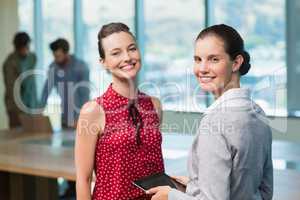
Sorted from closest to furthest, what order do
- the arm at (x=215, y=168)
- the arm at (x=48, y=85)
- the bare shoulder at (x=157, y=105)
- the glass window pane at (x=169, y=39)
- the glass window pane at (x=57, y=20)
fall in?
the arm at (x=215, y=168)
the bare shoulder at (x=157, y=105)
the arm at (x=48, y=85)
the glass window pane at (x=169, y=39)
the glass window pane at (x=57, y=20)

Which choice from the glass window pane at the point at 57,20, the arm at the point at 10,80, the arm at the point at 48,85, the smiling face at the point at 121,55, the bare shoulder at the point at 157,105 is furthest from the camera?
the glass window pane at the point at 57,20

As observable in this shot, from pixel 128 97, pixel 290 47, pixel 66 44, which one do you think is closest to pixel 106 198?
pixel 128 97

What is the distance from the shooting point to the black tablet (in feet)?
4.36

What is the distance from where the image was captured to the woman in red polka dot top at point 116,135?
4.62 ft

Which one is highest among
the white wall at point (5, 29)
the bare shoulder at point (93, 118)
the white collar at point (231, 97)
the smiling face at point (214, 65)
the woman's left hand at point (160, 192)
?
the white wall at point (5, 29)

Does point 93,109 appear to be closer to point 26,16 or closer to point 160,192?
point 160,192

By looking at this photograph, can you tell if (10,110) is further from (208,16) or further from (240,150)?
(240,150)

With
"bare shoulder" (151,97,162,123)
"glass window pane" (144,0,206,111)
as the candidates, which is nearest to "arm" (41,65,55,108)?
"glass window pane" (144,0,206,111)

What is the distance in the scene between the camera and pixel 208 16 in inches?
196

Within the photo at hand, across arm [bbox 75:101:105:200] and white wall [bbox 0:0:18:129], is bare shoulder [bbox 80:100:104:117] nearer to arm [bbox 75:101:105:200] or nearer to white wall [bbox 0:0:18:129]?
arm [bbox 75:101:105:200]

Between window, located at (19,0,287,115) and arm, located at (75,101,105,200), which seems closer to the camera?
arm, located at (75,101,105,200)

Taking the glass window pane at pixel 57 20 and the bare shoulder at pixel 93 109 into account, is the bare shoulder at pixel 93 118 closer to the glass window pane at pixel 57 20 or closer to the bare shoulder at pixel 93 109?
the bare shoulder at pixel 93 109

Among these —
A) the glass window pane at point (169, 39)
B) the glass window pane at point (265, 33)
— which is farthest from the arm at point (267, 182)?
the glass window pane at point (169, 39)

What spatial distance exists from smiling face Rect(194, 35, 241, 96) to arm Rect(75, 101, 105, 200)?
1.25ft
